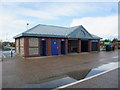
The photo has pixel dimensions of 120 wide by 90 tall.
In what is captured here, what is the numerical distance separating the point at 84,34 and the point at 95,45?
160 inches

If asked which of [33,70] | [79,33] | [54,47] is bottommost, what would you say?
[33,70]

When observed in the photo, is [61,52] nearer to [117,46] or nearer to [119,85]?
[119,85]

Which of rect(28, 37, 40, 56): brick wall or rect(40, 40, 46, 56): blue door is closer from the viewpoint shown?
rect(28, 37, 40, 56): brick wall

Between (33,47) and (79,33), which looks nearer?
(33,47)

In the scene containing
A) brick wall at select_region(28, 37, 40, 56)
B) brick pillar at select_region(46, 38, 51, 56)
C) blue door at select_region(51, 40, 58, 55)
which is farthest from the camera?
blue door at select_region(51, 40, 58, 55)

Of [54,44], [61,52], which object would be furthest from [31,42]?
[61,52]

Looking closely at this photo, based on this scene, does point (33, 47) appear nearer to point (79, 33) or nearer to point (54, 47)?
point (54, 47)

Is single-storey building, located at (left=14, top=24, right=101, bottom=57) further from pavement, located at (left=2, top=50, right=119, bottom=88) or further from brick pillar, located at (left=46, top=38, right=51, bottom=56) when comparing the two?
pavement, located at (left=2, top=50, right=119, bottom=88)

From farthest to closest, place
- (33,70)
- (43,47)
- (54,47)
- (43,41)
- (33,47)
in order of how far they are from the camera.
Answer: (54,47) → (43,47) → (43,41) → (33,47) → (33,70)

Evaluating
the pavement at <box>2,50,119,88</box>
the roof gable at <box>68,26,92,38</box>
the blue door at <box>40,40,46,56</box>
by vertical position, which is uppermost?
the roof gable at <box>68,26,92,38</box>

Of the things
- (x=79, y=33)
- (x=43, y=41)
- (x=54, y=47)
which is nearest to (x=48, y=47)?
(x=54, y=47)

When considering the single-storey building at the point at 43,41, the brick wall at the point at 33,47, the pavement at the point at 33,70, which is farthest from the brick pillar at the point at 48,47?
the pavement at the point at 33,70

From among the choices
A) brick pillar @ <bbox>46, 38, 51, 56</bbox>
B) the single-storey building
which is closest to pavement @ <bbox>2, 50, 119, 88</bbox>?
the single-storey building

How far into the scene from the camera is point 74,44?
2039cm
